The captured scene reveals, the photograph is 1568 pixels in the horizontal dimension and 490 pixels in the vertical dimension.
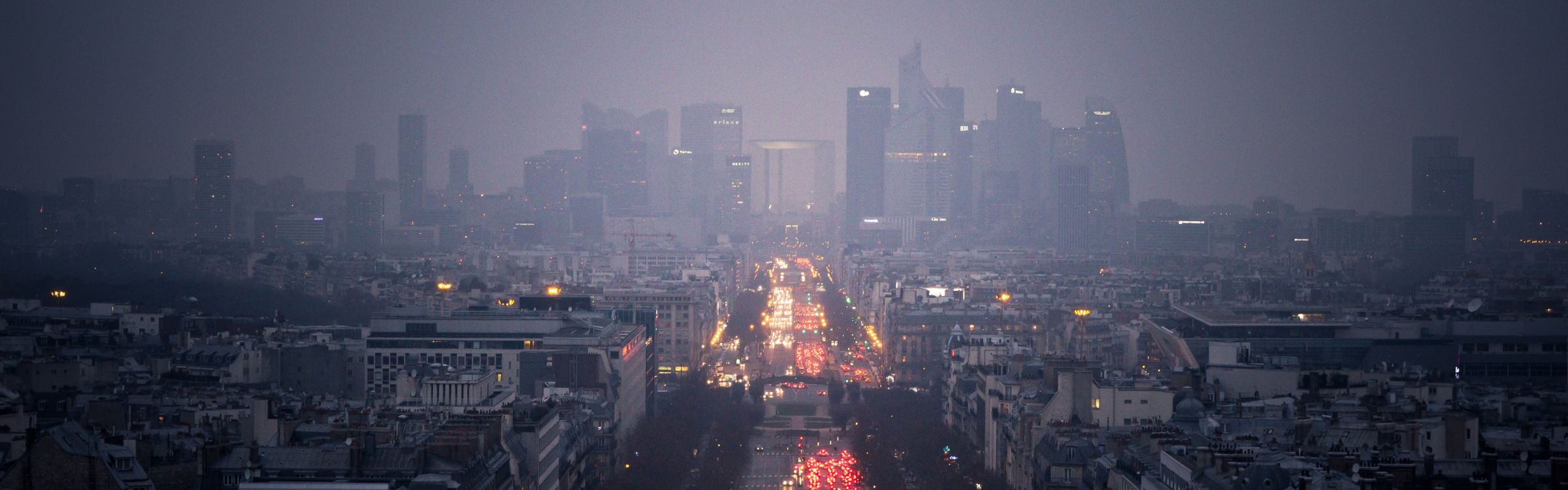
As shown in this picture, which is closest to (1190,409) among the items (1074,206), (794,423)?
(794,423)

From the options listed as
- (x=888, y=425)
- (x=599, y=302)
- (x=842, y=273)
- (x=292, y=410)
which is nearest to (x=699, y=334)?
(x=599, y=302)

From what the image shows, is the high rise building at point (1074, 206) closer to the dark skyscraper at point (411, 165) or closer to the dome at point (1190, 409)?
the dark skyscraper at point (411, 165)

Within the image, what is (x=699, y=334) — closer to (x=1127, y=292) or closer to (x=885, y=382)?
(x=885, y=382)

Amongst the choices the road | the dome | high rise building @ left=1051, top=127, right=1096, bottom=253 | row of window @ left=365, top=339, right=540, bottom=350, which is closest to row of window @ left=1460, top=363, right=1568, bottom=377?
the road

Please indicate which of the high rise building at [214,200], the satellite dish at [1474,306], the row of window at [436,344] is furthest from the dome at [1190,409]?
the high rise building at [214,200]

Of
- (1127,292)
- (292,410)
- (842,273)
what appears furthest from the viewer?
(842,273)

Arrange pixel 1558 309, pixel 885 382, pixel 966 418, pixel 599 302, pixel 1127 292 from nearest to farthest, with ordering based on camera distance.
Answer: pixel 966 418 → pixel 1558 309 → pixel 885 382 → pixel 599 302 → pixel 1127 292
